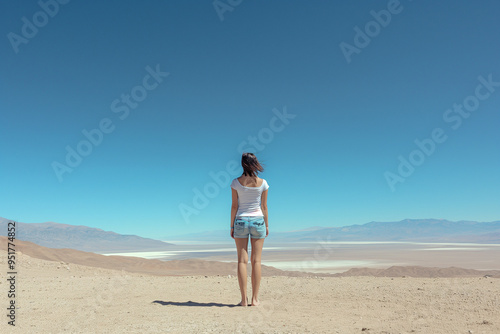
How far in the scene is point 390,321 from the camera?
5.29m

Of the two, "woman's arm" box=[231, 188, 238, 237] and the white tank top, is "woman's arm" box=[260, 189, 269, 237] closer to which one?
the white tank top

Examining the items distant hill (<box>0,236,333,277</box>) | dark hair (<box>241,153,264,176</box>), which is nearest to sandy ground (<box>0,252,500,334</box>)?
dark hair (<box>241,153,264,176</box>)

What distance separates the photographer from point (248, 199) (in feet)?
19.5

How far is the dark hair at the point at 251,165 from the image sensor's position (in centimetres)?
594

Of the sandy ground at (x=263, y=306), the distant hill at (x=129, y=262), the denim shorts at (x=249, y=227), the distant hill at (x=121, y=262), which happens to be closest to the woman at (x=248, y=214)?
the denim shorts at (x=249, y=227)

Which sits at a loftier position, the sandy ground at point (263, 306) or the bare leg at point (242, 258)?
the bare leg at point (242, 258)

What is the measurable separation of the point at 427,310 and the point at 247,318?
3.01m

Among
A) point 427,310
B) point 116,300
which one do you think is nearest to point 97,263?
point 116,300

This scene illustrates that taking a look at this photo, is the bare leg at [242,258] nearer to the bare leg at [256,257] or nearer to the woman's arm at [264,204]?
the bare leg at [256,257]

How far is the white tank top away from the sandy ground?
1522 millimetres

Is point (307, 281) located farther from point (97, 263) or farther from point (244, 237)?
point (97, 263)

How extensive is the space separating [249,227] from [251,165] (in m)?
0.98

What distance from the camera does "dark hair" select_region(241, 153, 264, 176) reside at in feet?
19.5

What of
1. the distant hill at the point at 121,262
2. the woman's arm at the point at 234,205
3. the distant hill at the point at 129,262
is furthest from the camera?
the distant hill at the point at 121,262
